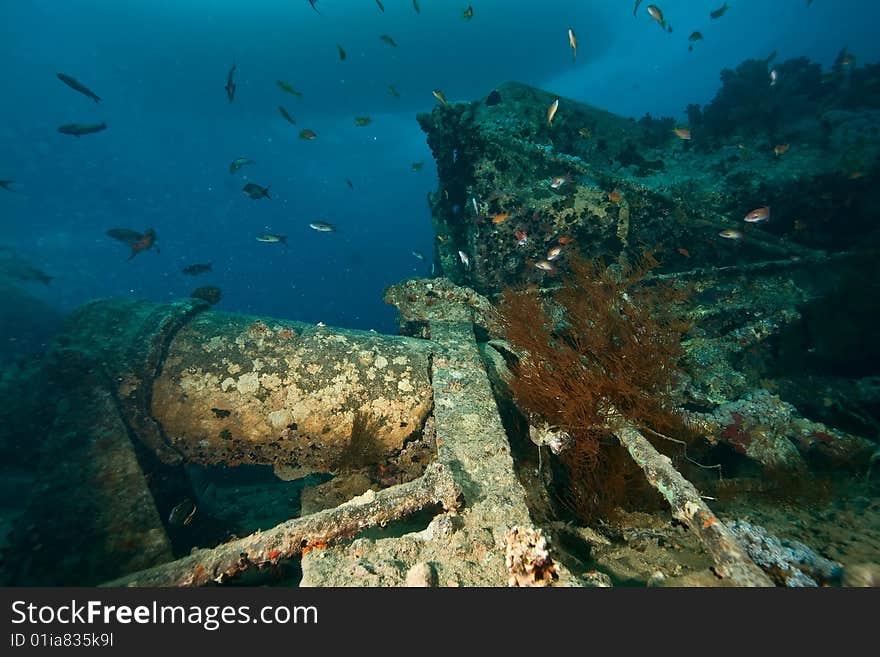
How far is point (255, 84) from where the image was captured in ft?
136

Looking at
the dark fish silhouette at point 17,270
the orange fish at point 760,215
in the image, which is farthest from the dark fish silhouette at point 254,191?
the orange fish at point 760,215

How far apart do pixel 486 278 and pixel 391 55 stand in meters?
39.7

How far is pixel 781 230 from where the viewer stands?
6.56m

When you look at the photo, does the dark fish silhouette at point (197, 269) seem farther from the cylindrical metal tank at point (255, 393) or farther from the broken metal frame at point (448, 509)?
the broken metal frame at point (448, 509)

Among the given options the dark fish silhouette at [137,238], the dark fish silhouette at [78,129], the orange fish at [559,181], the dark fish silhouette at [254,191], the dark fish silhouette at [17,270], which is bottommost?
the orange fish at [559,181]

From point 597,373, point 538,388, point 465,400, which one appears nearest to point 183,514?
point 465,400

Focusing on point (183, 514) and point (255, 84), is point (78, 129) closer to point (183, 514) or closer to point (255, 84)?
point (183, 514)

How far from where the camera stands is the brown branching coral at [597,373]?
341 centimetres

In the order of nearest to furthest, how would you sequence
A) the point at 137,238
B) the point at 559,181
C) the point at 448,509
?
the point at 448,509 → the point at 559,181 → the point at 137,238

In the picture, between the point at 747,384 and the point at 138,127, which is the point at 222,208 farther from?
the point at 747,384

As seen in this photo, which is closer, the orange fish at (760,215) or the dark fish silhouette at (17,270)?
the orange fish at (760,215)

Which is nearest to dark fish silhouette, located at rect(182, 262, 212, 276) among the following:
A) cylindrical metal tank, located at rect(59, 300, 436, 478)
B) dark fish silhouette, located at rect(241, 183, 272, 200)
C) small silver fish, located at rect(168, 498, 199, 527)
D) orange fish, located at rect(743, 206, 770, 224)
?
dark fish silhouette, located at rect(241, 183, 272, 200)

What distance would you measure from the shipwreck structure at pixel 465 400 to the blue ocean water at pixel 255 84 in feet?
16.3

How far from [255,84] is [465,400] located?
5262cm
